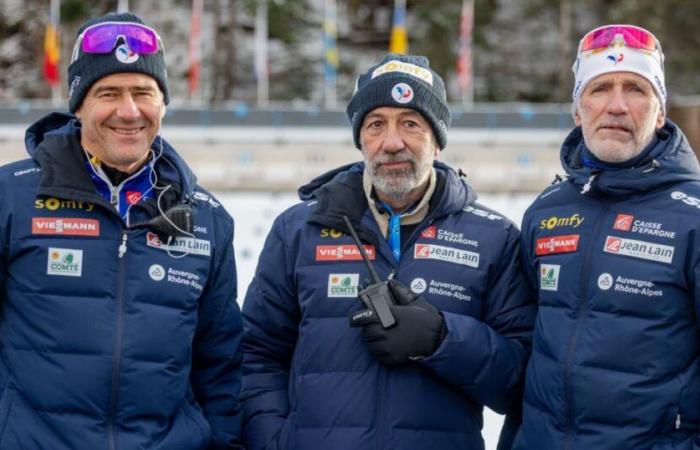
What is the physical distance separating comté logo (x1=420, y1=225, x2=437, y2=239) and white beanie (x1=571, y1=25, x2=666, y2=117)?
64cm

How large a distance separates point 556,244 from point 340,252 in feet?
2.26

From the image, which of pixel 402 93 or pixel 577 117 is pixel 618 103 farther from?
pixel 402 93

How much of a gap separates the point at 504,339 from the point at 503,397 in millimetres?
183

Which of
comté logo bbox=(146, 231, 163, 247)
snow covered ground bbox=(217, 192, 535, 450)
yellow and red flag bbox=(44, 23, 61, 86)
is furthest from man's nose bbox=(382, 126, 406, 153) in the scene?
yellow and red flag bbox=(44, 23, 61, 86)

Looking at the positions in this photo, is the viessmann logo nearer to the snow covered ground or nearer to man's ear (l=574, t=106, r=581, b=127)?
man's ear (l=574, t=106, r=581, b=127)

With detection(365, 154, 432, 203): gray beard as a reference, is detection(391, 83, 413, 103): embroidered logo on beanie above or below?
above

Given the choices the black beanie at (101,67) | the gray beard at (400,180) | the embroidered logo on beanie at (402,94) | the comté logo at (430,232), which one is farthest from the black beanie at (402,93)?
the black beanie at (101,67)

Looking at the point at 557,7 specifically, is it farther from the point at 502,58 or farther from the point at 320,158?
the point at 320,158

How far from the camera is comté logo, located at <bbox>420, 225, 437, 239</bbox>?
3607 millimetres

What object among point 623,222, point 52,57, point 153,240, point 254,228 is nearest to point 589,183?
point 623,222

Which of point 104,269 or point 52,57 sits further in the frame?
point 52,57

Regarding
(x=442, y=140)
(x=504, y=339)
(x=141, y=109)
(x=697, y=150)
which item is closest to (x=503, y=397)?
(x=504, y=339)

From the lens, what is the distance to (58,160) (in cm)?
332

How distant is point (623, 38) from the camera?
11.2 ft
